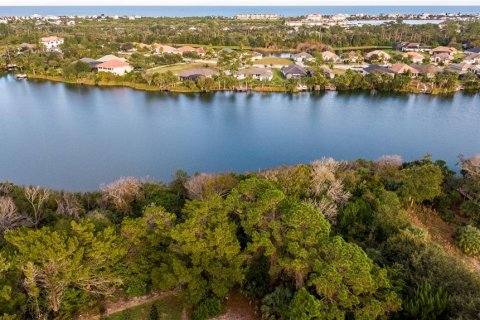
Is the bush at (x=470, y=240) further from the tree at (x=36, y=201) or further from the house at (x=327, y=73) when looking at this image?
the house at (x=327, y=73)

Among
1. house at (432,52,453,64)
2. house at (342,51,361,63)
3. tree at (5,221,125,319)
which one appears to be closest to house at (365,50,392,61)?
house at (342,51,361,63)

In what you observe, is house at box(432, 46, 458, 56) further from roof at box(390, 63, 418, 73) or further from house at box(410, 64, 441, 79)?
roof at box(390, 63, 418, 73)

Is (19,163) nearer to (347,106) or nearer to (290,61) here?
(347,106)

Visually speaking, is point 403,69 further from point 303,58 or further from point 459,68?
point 303,58

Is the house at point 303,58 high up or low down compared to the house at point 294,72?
up

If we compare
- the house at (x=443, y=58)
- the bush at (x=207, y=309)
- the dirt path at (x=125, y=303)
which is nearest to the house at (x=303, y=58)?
the house at (x=443, y=58)

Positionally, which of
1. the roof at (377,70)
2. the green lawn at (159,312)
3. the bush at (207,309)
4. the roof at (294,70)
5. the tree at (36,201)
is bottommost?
the green lawn at (159,312)
